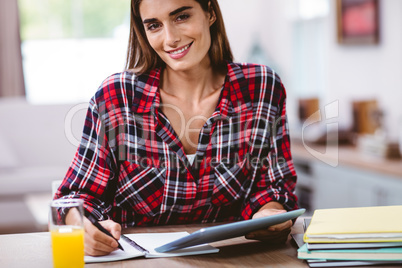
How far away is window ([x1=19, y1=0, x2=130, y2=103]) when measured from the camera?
5879 millimetres

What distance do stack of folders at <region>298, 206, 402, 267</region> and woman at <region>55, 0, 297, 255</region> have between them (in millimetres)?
367

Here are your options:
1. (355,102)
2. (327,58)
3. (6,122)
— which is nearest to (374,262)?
(355,102)

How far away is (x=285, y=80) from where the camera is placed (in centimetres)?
548

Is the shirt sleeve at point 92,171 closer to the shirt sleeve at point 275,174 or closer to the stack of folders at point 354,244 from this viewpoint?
the shirt sleeve at point 275,174

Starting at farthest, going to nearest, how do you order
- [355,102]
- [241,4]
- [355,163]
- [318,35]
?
[241,4] → [318,35] → [355,102] → [355,163]

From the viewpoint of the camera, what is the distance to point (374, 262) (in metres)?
1.05

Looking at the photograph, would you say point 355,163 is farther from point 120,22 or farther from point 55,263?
point 120,22

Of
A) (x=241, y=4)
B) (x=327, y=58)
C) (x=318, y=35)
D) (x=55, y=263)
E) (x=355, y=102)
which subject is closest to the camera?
(x=55, y=263)

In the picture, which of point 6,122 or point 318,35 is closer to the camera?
point 6,122

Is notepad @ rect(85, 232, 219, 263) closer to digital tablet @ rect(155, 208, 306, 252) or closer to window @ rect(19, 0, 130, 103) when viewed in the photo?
digital tablet @ rect(155, 208, 306, 252)

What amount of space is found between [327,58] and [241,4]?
1.68 metres

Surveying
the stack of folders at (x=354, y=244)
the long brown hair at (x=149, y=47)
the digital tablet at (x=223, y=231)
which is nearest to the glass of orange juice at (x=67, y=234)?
the digital tablet at (x=223, y=231)

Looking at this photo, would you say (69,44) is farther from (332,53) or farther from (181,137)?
(181,137)

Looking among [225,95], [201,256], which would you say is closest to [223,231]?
[201,256]
